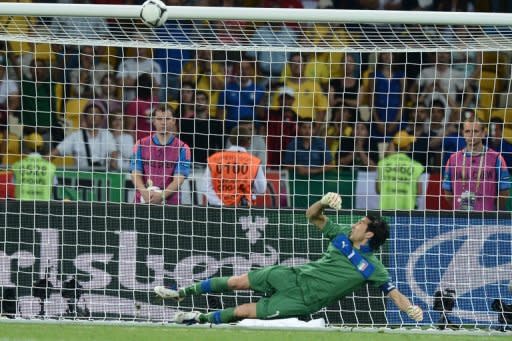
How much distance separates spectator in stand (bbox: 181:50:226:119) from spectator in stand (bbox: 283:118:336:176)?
863 millimetres

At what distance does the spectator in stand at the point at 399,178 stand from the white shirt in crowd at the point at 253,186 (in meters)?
1.19

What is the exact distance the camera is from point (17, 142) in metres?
13.9

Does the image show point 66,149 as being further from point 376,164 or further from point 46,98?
point 376,164

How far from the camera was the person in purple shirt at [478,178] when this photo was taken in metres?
12.6

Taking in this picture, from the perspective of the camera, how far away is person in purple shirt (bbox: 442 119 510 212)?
12586 millimetres

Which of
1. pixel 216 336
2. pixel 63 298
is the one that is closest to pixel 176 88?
pixel 63 298

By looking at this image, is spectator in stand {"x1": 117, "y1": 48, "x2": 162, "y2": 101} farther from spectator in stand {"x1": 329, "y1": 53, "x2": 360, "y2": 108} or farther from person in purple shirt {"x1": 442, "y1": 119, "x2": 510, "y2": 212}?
person in purple shirt {"x1": 442, "y1": 119, "x2": 510, "y2": 212}

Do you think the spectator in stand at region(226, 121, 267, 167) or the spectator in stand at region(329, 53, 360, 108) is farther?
the spectator in stand at region(329, 53, 360, 108)

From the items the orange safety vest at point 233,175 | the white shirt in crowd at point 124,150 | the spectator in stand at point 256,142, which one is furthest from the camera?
the white shirt in crowd at point 124,150

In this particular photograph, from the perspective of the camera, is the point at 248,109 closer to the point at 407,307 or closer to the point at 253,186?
the point at 253,186

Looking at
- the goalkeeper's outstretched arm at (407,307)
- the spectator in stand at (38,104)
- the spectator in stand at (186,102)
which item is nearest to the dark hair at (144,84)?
the spectator in stand at (186,102)

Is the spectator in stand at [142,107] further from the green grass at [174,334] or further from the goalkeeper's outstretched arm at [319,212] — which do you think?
the goalkeeper's outstretched arm at [319,212]

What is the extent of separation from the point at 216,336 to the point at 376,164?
150 inches

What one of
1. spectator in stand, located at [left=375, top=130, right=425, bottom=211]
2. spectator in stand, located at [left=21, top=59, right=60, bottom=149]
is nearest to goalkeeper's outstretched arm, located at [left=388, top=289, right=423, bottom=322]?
spectator in stand, located at [left=375, top=130, right=425, bottom=211]
